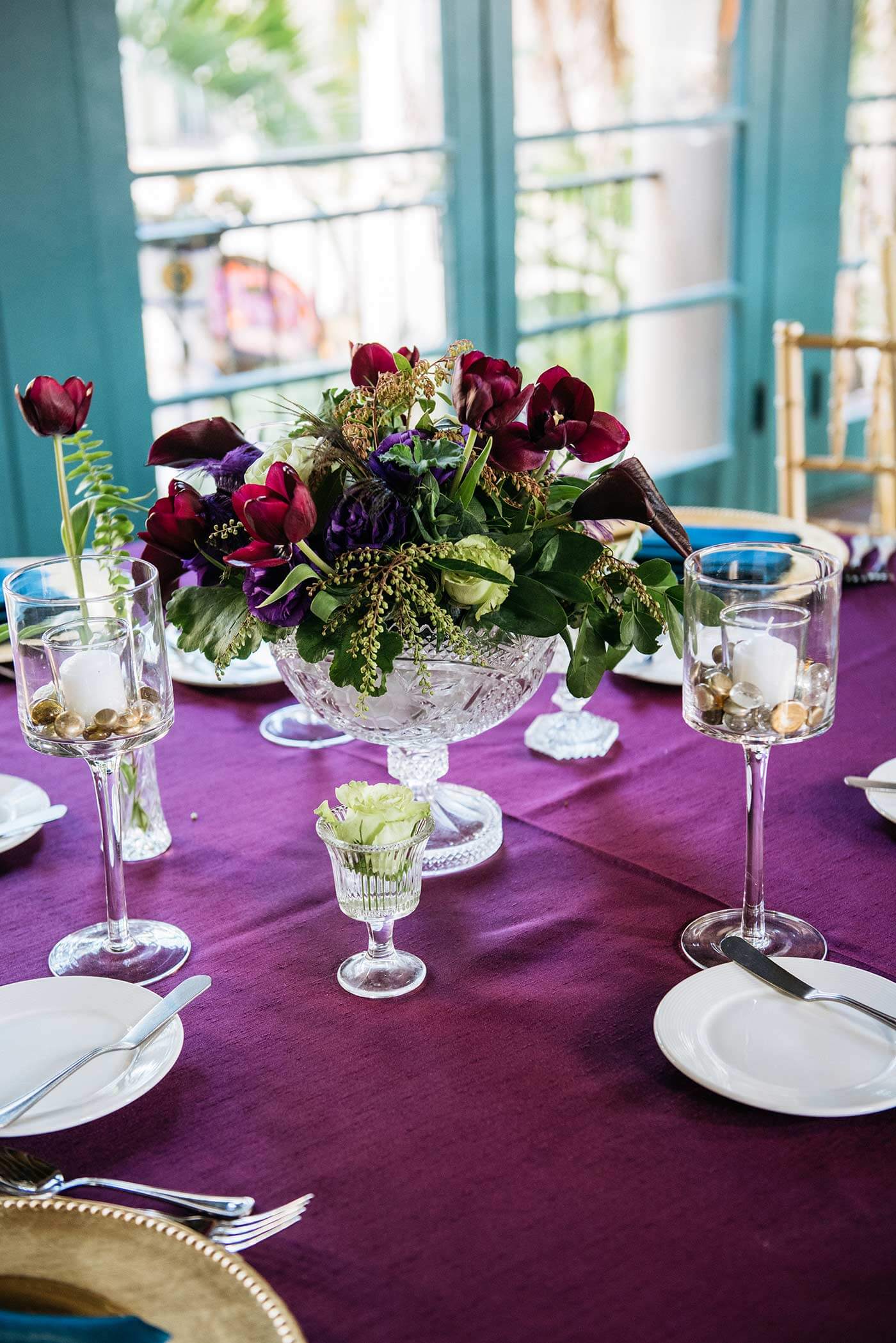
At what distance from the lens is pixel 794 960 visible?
92 cm

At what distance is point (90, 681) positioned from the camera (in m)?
0.95

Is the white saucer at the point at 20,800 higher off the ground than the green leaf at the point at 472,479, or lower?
lower

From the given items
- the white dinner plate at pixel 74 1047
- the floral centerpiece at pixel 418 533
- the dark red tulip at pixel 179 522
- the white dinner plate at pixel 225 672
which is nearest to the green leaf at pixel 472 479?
the floral centerpiece at pixel 418 533

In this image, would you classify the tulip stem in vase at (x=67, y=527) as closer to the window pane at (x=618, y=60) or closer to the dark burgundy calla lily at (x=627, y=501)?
the dark burgundy calla lily at (x=627, y=501)

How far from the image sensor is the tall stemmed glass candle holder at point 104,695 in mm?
948

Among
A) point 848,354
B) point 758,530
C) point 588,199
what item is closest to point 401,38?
point 588,199

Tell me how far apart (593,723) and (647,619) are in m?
0.28

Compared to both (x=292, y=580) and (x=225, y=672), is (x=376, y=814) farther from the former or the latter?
(x=225, y=672)

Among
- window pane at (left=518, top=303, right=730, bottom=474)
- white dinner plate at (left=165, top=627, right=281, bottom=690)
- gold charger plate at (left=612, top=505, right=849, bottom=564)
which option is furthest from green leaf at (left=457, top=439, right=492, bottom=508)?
window pane at (left=518, top=303, right=730, bottom=474)

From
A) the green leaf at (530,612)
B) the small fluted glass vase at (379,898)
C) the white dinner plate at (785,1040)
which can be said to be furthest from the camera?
the green leaf at (530,612)

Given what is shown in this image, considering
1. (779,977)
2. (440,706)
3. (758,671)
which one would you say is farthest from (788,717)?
(440,706)

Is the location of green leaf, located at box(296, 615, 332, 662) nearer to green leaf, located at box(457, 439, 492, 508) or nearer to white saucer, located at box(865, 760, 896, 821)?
green leaf, located at box(457, 439, 492, 508)

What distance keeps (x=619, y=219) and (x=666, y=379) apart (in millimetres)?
521

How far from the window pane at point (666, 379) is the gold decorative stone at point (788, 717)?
3055 mm
